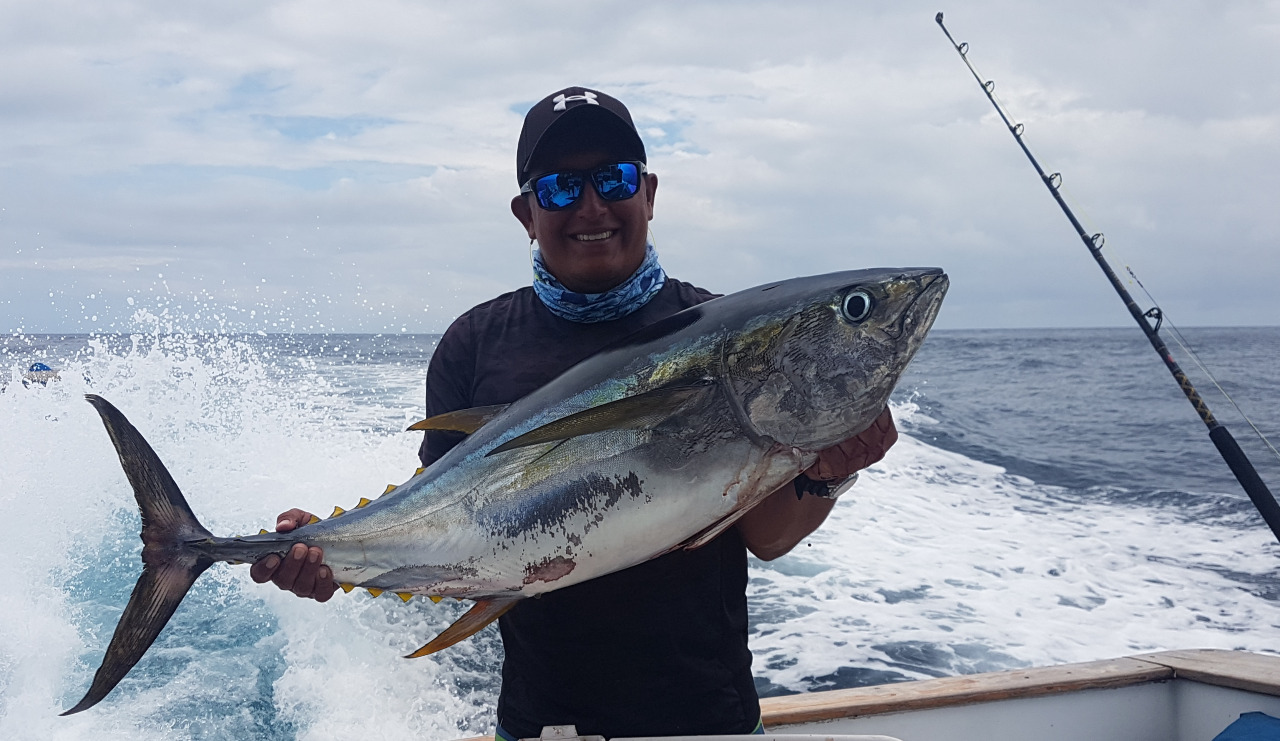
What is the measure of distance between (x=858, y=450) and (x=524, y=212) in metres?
0.96

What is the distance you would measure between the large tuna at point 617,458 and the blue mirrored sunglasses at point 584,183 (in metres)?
0.36

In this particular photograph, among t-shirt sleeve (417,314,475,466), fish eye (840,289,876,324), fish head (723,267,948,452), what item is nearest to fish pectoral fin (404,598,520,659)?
t-shirt sleeve (417,314,475,466)

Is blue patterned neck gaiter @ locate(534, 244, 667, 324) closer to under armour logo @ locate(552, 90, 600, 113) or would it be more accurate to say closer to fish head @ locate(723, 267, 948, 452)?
under armour logo @ locate(552, 90, 600, 113)

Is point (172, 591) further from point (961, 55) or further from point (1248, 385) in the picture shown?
point (1248, 385)

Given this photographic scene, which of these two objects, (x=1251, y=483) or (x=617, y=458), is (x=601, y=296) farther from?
(x=1251, y=483)

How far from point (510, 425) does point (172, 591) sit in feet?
2.58

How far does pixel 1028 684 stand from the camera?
3.04m

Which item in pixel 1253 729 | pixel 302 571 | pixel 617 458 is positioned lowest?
pixel 1253 729

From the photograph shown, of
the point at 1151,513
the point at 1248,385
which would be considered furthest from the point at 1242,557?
the point at 1248,385

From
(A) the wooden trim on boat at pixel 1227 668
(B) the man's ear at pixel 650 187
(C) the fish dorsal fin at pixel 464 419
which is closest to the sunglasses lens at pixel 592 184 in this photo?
(B) the man's ear at pixel 650 187

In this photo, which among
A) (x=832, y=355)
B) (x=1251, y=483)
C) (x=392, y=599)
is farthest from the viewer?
(x=392, y=599)

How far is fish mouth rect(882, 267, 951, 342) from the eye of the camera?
1456 mm

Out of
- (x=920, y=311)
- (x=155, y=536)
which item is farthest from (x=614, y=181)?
(x=155, y=536)

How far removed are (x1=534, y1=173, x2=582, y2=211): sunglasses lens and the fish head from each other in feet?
1.79
